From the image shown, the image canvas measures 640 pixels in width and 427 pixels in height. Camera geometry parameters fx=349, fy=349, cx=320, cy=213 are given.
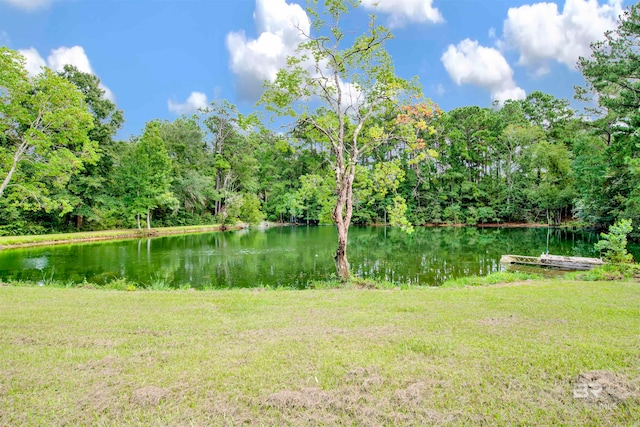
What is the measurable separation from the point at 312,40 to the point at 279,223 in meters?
46.4

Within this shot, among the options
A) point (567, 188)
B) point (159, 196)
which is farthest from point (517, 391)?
point (567, 188)

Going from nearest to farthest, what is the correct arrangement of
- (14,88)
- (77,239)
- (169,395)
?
(169,395) < (14,88) < (77,239)

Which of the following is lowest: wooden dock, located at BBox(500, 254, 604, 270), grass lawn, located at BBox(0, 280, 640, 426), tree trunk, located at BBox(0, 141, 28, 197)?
wooden dock, located at BBox(500, 254, 604, 270)

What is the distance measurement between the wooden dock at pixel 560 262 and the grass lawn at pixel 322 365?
41.4 ft

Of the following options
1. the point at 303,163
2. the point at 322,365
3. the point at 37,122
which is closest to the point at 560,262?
the point at 322,365

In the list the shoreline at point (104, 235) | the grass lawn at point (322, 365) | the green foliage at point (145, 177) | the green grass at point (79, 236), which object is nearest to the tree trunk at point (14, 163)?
the shoreline at point (104, 235)

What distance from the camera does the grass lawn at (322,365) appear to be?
10.1ft

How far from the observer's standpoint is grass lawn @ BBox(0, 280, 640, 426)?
307 cm

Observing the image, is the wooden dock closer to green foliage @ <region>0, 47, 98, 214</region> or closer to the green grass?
green foliage @ <region>0, 47, 98, 214</region>

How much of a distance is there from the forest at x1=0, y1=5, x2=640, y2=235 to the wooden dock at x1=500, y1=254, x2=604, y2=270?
15.2ft

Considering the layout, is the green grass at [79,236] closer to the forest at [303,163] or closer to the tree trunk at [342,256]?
the forest at [303,163]

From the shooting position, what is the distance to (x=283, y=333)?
5.11 metres

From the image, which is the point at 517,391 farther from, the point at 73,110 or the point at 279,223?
the point at 279,223

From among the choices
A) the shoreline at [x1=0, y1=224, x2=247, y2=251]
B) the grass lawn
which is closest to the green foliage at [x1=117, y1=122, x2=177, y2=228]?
the shoreline at [x1=0, y1=224, x2=247, y2=251]
